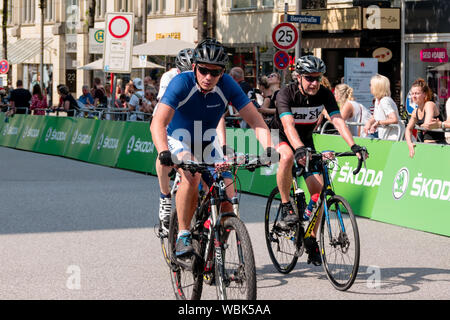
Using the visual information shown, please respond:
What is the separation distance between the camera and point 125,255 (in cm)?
927

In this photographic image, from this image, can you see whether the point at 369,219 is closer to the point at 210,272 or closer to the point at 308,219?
the point at 308,219

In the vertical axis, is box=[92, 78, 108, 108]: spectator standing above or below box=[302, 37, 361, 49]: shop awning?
below

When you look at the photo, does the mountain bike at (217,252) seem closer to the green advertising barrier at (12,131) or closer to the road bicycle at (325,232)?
the road bicycle at (325,232)

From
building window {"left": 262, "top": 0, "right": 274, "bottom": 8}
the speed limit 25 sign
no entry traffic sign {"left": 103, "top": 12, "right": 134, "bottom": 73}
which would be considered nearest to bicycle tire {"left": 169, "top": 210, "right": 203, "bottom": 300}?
no entry traffic sign {"left": 103, "top": 12, "right": 134, "bottom": 73}

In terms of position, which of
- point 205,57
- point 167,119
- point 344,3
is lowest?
point 167,119

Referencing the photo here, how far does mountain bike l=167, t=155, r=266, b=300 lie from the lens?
6078mm

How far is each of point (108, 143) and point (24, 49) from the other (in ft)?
134

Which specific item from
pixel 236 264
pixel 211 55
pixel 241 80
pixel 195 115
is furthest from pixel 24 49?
pixel 236 264

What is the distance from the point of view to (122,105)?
2728cm

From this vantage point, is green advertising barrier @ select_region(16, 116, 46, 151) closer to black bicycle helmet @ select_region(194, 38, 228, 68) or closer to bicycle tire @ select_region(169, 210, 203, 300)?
bicycle tire @ select_region(169, 210, 203, 300)

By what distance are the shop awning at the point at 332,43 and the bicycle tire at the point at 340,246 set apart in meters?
23.7

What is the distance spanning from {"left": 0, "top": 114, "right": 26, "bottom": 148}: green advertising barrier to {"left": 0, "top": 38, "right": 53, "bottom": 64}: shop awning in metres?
30.1
